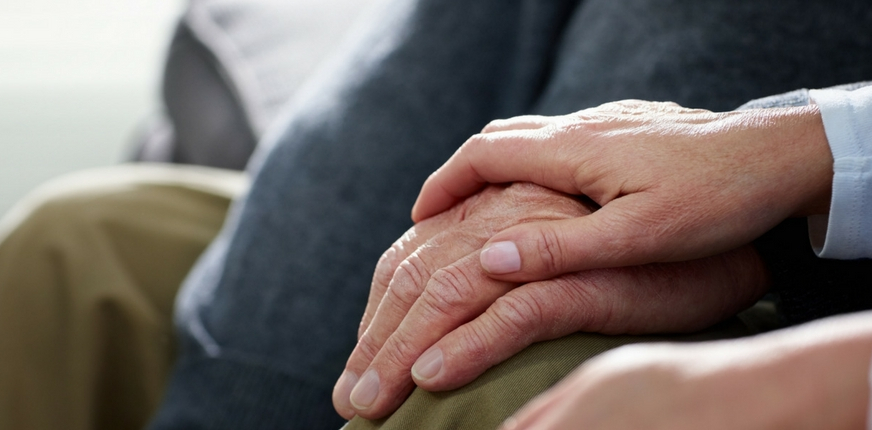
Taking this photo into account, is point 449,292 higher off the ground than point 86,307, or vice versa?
point 449,292

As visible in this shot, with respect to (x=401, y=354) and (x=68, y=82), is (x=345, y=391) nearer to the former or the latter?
(x=401, y=354)

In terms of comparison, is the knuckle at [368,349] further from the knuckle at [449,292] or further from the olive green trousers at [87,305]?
the olive green trousers at [87,305]

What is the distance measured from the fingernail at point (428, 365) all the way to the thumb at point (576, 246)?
6 centimetres

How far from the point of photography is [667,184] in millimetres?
394

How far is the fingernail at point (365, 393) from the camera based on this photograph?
0.40m

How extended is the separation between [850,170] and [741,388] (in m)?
0.22

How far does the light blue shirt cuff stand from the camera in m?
0.40

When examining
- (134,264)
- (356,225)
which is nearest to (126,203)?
(134,264)

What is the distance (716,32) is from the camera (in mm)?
561

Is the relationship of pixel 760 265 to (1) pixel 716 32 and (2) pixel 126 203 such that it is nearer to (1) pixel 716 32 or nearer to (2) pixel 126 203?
(1) pixel 716 32

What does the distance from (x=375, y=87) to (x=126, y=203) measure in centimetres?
29

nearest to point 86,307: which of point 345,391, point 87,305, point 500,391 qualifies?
point 87,305

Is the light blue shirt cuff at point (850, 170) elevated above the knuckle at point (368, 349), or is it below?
above

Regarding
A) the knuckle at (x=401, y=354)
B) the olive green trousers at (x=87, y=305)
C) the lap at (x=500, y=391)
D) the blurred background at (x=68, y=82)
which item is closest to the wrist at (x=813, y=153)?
the lap at (x=500, y=391)
